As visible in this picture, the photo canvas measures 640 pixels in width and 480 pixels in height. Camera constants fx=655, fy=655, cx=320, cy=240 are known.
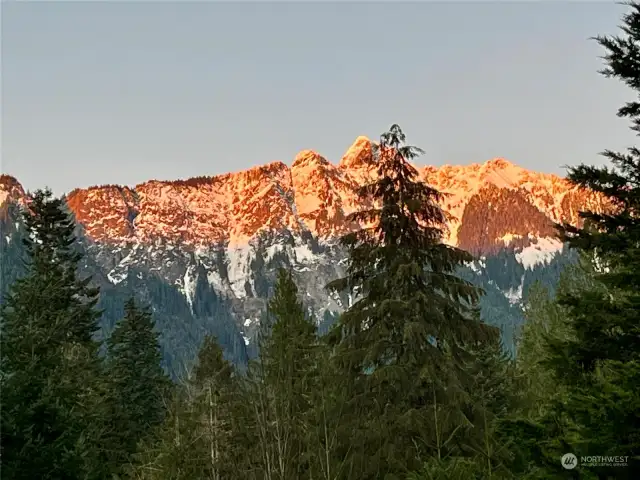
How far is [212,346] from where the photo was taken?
4119 cm

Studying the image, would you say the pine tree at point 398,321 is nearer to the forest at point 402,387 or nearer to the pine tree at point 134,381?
the forest at point 402,387

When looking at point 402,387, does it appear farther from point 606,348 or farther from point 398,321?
point 606,348

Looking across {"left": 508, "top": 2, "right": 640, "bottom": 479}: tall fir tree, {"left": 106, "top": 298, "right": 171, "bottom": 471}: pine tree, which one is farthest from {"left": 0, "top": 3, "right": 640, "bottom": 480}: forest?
{"left": 106, "top": 298, "right": 171, "bottom": 471}: pine tree

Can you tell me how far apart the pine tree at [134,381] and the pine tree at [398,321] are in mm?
18585

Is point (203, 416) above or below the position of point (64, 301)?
below

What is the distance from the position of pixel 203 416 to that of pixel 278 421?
4.23 metres

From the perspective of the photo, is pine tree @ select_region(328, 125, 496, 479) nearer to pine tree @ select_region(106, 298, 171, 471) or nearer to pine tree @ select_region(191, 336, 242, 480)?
pine tree @ select_region(191, 336, 242, 480)

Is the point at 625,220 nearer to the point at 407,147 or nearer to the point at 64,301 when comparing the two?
the point at 407,147

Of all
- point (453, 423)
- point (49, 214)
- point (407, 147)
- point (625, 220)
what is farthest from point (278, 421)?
point (49, 214)

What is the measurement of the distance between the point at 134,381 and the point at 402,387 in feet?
85.6

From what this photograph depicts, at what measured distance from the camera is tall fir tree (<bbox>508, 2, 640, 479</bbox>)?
7.58 metres

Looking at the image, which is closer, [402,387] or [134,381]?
[402,387]

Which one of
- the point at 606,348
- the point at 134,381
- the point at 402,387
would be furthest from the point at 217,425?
the point at 134,381

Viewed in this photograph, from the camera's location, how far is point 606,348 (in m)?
10.1
